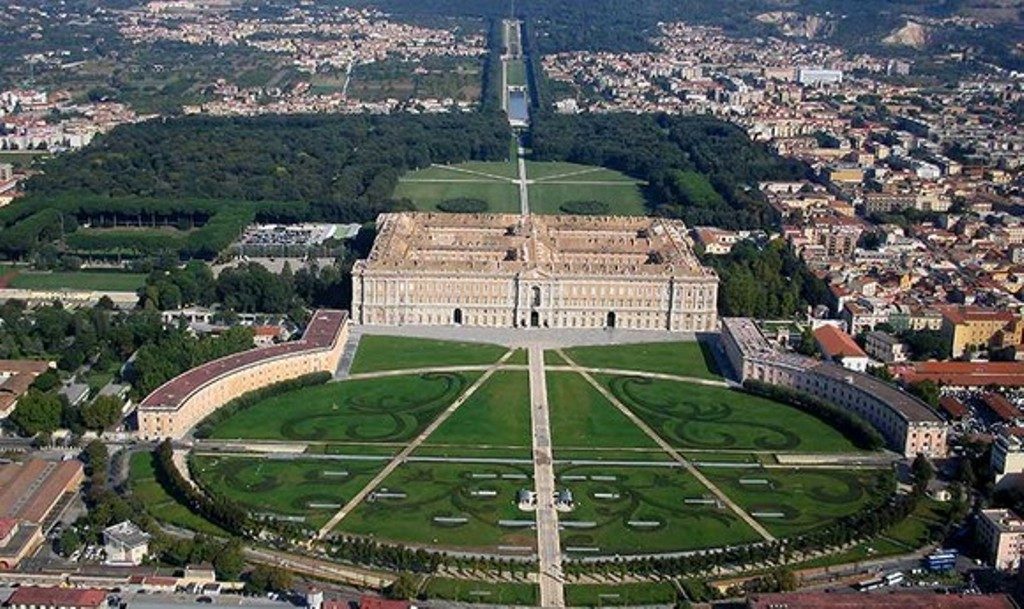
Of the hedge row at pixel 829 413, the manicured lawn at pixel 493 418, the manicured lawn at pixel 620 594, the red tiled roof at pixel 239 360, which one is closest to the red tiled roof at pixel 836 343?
the hedge row at pixel 829 413

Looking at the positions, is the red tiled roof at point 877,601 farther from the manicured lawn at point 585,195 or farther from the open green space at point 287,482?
the manicured lawn at point 585,195

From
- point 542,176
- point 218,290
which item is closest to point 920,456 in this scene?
point 218,290

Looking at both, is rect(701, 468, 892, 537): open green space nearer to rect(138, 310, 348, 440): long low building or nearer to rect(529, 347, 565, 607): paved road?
rect(529, 347, 565, 607): paved road

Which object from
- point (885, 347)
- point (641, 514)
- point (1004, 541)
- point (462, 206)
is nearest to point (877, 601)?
point (1004, 541)

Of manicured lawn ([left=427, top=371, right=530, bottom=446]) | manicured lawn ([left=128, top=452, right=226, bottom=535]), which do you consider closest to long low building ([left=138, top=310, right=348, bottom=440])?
manicured lawn ([left=128, top=452, right=226, bottom=535])

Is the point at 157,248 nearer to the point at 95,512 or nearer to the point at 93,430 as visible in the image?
the point at 93,430

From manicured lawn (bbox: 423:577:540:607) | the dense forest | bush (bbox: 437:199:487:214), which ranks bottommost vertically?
manicured lawn (bbox: 423:577:540:607)
